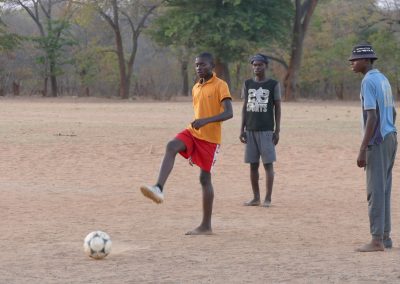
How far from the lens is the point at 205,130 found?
8.90 m

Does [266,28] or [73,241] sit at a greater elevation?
[266,28]

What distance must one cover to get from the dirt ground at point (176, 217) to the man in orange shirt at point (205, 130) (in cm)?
48

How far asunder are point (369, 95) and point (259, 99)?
139 inches

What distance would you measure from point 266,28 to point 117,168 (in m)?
34.0

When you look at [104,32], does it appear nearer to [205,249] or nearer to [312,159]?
[312,159]

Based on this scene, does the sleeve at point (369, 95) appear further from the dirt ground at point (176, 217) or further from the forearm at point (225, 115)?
the forearm at point (225, 115)

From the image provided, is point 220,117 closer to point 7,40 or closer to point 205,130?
point 205,130

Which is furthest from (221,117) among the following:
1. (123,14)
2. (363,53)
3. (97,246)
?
(123,14)

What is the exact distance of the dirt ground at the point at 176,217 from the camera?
277 inches

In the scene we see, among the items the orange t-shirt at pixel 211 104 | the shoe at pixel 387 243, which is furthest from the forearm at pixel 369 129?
the orange t-shirt at pixel 211 104

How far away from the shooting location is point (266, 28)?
161 feet

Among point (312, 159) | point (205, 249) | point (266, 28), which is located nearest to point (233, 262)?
point (205, 249)

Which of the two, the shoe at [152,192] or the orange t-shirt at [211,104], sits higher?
the orange t-shirt at [211,104]

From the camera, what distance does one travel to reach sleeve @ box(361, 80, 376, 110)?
7656mm
